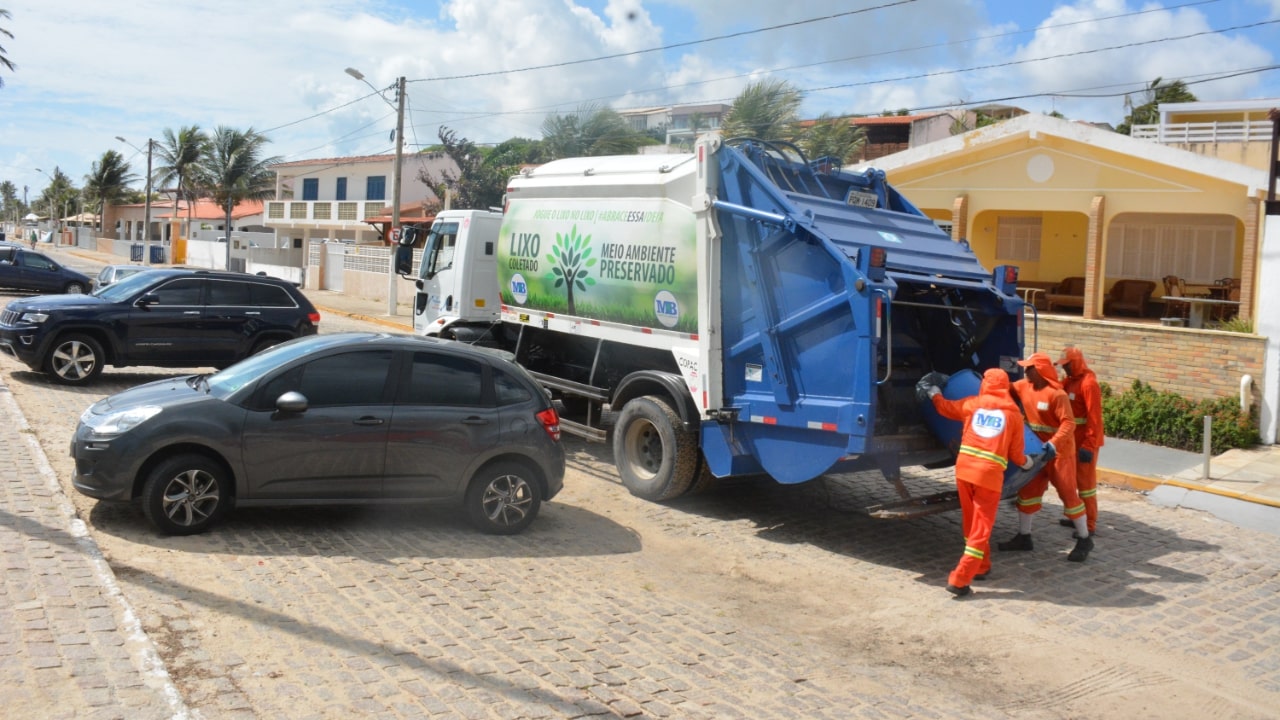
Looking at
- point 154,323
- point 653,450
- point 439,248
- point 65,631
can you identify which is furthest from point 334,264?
point 65,631

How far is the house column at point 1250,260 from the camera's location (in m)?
15.2

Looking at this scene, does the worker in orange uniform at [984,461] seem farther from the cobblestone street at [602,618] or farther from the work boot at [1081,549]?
the work boot at [1081,549]

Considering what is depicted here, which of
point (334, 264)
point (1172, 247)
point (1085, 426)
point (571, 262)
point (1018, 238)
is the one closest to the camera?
point (1085, 426)

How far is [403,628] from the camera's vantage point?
6082 millimetres

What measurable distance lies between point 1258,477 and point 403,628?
9.97 meters

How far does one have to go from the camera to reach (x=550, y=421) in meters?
8.55

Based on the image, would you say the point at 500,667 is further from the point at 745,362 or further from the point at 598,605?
the point at 745,362

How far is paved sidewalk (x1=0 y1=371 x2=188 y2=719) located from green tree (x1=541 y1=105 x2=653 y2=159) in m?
23.9

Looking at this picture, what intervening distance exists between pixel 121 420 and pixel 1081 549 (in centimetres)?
733

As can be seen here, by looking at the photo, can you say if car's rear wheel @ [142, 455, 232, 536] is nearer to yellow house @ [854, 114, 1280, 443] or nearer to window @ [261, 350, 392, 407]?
window @ [261, 350, 392, 407]

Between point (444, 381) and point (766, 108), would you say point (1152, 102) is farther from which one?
point (444, 381)

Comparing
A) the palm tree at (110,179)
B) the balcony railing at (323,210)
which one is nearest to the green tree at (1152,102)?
the balcony railing at (323,210)

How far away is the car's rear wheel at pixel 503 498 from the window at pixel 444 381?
1.89ft

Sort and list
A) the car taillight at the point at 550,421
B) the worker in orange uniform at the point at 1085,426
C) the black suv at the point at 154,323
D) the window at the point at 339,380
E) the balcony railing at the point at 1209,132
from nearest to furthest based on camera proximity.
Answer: the window at the point at 339,380 < the car taillight at the point at 550,421 < the worker in orange uniform at the point at 1085,426 < the black suv at the point at 154,323 < the balcony railing at the point at 1209,132
